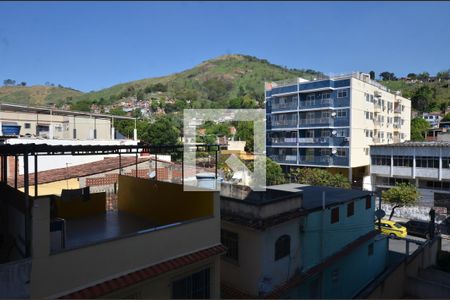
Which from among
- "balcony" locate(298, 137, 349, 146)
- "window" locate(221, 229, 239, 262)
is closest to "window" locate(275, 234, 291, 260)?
"window" locate(221, 229, 239, 262)

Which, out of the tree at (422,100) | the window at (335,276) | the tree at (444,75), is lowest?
the window at (335,276)

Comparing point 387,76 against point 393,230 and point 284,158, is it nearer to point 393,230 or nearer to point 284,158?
point 284,158

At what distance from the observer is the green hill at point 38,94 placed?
457ft

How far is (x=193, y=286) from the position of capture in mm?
6855

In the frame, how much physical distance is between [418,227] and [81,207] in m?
25.2

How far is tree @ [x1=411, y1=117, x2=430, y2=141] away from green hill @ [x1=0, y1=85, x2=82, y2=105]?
132 metres

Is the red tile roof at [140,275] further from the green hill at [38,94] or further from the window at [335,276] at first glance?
the green hill at [38,94]

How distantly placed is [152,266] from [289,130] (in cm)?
3537

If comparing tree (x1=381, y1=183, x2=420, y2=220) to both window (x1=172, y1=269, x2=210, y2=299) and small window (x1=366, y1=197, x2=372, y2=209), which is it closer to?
small window (x1=366, y1=197, x2=372, y2=209)

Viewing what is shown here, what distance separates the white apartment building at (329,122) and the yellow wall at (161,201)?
29.9 metres

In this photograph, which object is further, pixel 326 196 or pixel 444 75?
pixel 444 75

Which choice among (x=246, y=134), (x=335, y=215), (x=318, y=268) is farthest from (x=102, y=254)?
(x=246, y=134)

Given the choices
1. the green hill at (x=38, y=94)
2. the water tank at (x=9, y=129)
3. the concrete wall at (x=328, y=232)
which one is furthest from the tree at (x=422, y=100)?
the green hill at (x=38, y=94)

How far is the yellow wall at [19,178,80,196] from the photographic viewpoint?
13.5 m
